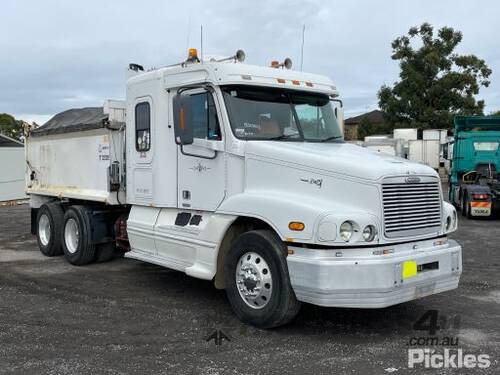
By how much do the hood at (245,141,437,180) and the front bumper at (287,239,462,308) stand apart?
2.47 feet

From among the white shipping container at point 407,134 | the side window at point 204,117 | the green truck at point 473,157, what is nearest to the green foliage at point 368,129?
the white shipping container at point 407,134

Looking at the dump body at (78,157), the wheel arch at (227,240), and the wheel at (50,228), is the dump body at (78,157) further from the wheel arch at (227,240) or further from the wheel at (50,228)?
the wheel arch at (227,240)

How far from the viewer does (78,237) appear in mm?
9383

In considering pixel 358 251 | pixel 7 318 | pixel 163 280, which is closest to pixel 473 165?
pixel 163 280

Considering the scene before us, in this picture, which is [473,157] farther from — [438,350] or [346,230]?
[346,230]

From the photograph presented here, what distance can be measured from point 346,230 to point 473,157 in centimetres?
1391

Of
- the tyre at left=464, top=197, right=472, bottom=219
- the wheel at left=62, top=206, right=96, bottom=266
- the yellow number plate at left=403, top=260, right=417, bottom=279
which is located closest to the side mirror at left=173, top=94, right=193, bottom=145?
the yellow number plate at left=403, top=260, right=417, bottom=279

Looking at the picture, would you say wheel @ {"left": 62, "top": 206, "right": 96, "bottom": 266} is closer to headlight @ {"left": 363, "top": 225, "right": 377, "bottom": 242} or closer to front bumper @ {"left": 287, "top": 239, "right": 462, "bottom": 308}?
front bumper @ {"left": 287, "top": 239, "right": 462, "bottom": 308}

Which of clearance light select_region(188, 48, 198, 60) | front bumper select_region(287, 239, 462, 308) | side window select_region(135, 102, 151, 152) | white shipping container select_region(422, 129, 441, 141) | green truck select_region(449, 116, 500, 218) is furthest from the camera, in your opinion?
white shipping container select_region(422, 129, 441, 141)

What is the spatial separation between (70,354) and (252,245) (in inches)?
79.5

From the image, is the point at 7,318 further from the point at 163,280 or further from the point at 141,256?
the point at 163,280

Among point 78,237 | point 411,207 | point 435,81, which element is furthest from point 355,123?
point 411,207

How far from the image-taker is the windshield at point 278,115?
21.0 feet

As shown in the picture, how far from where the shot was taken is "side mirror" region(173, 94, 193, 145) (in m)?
6.35
